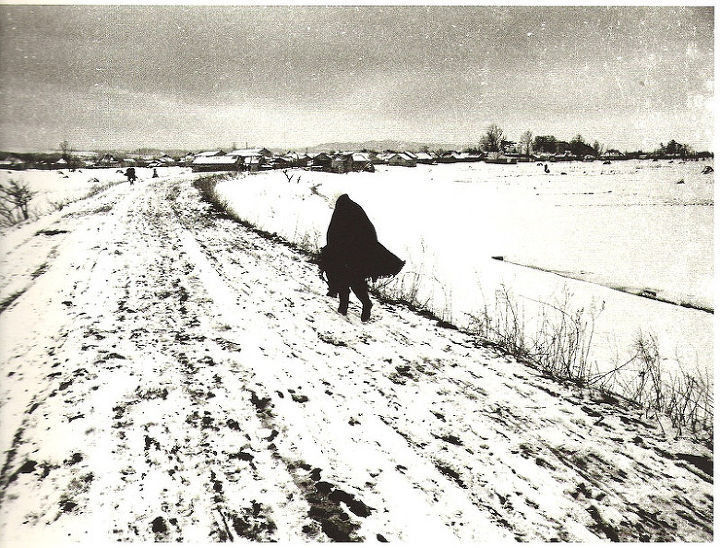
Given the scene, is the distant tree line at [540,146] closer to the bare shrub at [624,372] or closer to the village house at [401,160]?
the village house at [401,160]

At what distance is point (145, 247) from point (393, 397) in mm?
7578

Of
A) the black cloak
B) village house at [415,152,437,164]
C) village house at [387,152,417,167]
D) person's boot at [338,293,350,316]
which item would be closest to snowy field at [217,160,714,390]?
the black cloak

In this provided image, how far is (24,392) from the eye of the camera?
3.13 meters

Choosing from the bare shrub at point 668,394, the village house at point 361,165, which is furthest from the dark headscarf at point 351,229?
the village house at point 361,165

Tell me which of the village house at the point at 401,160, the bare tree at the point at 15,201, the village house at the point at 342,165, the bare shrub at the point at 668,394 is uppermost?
the village house at the point at 401,160

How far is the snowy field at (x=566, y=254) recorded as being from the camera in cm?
561

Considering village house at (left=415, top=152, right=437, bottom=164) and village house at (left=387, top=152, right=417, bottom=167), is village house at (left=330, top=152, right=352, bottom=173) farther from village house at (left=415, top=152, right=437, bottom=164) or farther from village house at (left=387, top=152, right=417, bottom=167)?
village house at (left=415, top=152, right=437, bottom=164)

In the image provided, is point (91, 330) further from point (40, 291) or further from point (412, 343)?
point (412, 343)

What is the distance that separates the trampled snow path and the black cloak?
72 cm

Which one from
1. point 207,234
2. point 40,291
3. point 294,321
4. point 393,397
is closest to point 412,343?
point 393,397

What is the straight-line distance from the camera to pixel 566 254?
10.8 metres

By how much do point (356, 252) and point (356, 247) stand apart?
0.23ft

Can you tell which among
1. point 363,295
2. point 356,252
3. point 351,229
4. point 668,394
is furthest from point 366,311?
point 668,394

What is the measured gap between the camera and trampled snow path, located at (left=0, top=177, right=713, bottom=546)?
2.17m
